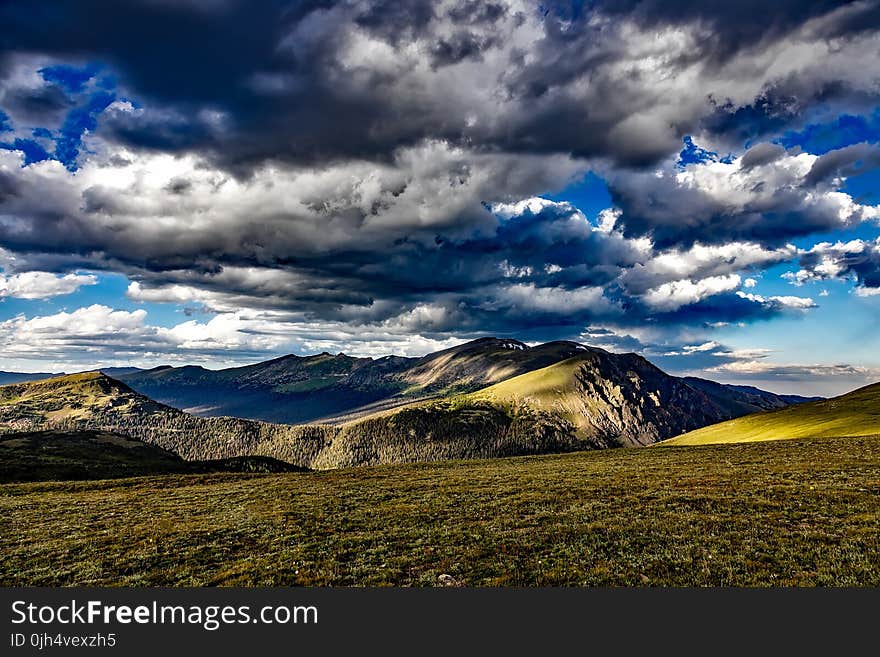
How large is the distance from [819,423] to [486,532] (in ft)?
387

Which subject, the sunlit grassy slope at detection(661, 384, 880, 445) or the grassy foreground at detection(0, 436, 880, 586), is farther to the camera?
the sunlit grassy slope at detection(661, 384, 880, 445)

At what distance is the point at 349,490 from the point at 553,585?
32.1 m

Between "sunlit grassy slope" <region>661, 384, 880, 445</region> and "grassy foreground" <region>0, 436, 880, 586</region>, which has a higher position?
"grassy foreground" <region>0, 436, 880, 586</region>

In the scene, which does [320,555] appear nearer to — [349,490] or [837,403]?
[349,490]

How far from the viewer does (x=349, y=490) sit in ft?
153

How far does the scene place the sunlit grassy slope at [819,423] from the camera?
91562 mm

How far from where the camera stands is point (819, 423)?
107 metres

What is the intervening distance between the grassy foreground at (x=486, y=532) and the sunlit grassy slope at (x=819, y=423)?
5352 centimetres

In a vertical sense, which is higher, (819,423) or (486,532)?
(486,532)

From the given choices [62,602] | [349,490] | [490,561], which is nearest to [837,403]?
[349,490]

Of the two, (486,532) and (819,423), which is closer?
(486,532)

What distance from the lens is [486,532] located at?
25984 mm

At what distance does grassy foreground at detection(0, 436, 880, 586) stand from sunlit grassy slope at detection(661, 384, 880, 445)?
53520 millimetres

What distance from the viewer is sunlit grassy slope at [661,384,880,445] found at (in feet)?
300
